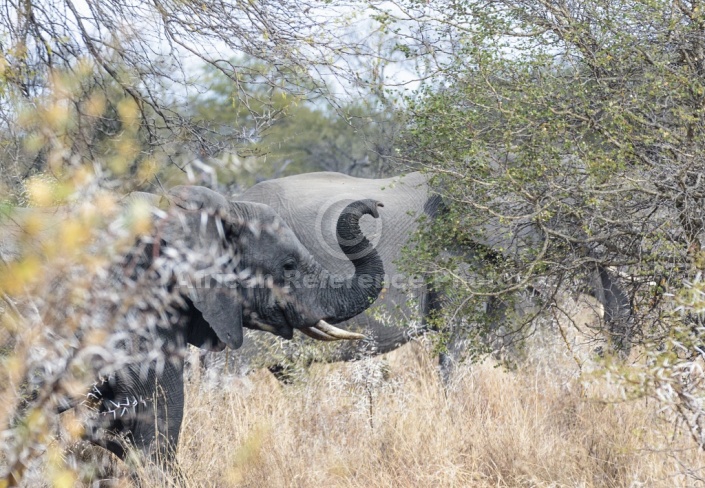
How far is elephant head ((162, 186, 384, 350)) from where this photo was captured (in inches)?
163

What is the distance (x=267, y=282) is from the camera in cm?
418

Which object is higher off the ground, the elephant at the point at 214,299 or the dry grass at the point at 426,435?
the elephant at the point at 214,299

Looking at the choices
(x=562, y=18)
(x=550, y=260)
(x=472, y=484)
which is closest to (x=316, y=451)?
(x=472, y=484)

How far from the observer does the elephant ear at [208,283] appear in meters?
3.96

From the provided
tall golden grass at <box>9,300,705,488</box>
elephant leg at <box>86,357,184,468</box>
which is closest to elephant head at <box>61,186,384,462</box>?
elephant leg at <box>86,357,184,468</box>

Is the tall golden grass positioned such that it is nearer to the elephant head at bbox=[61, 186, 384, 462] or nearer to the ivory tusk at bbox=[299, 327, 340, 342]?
the elephant head at bbox=[61, 186, 384, 462]

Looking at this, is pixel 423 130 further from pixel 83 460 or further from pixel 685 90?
pixel 83 460

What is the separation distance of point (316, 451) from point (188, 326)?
0.80 meters

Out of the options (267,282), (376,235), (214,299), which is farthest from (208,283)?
(376,235)

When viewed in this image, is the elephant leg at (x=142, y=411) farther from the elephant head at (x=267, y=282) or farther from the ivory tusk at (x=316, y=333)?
the ivory tusk at (x=316, y=333)

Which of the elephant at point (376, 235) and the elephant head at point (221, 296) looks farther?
the elephant at point (376, 235)

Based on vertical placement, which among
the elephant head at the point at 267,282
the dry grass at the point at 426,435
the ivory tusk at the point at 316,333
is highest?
the elephant head at the point at 267,282

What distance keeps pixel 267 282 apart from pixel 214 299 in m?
0.24

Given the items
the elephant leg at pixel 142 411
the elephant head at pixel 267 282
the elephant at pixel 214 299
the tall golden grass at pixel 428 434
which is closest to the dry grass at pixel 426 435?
the tall golden grass at pixel 428 434
